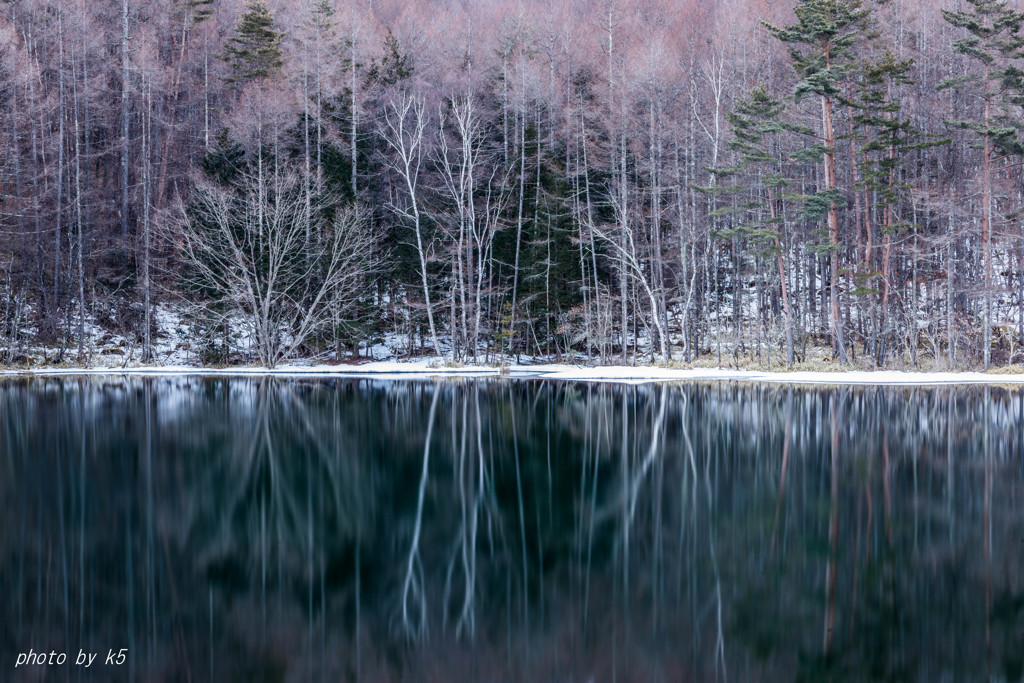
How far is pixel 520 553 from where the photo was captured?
6.49m

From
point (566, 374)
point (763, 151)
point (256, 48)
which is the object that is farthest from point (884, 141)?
point (256, 48)

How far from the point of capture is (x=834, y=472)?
31.6 ft

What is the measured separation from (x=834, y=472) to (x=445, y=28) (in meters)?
38.6

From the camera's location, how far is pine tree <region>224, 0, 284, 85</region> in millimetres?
38656

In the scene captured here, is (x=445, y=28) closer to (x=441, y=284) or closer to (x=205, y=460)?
(x=441, y=284)

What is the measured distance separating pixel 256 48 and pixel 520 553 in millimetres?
38735

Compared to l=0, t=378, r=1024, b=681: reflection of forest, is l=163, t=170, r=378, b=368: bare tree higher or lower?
higher

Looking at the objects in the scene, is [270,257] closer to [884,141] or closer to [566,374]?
[566,374]

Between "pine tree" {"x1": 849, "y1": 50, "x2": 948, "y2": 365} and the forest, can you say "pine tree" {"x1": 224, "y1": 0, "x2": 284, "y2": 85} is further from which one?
"pine tree" {"x1": 849, "y1": 50, "x2": 948, "y2": 365}

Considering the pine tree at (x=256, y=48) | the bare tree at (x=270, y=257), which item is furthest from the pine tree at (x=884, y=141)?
the pine tree at (x=256, y=48)

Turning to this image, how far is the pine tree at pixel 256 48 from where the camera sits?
3866cm

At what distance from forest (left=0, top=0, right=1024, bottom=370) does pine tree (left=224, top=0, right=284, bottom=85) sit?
17 centimetres

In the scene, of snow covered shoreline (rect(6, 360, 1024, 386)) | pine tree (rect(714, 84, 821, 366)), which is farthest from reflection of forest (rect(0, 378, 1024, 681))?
pine tree (rect(714, 84, 821, 366))

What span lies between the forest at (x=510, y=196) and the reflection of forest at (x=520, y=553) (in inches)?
681
